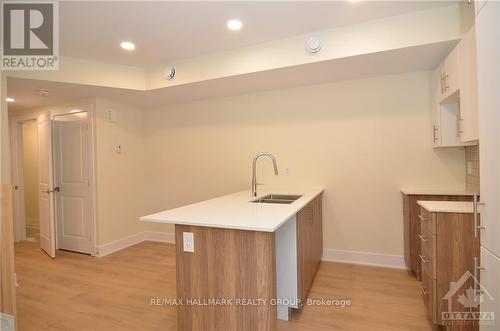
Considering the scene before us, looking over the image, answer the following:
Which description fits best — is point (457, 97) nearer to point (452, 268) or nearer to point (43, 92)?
point (452, 268)

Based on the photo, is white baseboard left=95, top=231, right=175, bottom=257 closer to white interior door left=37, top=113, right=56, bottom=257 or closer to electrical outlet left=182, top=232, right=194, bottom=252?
white interior door left=37, top=113, right=56, bottom=257

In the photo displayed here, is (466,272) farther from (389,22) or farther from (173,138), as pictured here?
(173,138)

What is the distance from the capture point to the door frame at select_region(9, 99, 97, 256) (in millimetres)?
3703

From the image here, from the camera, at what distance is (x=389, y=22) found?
2318mm

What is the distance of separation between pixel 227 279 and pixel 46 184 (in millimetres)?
3388

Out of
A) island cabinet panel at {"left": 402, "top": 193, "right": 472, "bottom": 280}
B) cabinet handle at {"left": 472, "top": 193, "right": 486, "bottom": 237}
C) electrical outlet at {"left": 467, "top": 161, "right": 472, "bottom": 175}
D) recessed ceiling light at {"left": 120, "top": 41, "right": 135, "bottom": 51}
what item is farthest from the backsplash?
recessed ceiling light at {"left": 120, "top": 41, "right": 135, "bottom": 51}

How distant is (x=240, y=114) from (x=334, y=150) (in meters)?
1.41

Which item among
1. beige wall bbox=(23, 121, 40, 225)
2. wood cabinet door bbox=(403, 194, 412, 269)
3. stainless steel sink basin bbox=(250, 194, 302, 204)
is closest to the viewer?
wood cabinet door bbox=(403, 194, 412, 269)

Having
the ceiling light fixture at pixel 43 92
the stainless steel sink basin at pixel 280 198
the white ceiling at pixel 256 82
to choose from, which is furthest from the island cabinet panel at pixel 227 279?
the ceiling light fixture at pixel 43 92

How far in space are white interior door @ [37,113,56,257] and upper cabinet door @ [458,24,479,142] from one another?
466 centimetres

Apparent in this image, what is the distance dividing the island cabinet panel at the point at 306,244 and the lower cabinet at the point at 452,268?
3.02ft

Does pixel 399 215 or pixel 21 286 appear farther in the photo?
pixel 399 215

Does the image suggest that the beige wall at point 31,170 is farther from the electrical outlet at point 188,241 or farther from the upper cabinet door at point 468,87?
the upper cabinet door at point 468,87

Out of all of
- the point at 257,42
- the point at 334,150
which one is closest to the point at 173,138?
the point at 257,42
